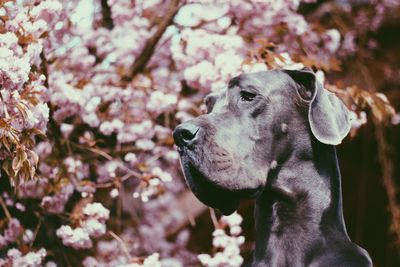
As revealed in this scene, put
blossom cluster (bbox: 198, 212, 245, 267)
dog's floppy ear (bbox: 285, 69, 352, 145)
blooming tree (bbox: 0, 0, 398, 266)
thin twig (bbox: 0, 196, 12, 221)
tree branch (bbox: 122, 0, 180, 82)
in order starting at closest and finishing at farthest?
1. dog's floppy ear (bbox: 285, 69, 352, 145)
2. blooming tree (bbox: 0, 0, 398, 266)
3. thin twig (bbox: 0, 196, 12, 221)
4. blossom cluster (bbox: 198, 212, 245, 267)
5. tree branch (bbox: 122, 0, 180, 82)

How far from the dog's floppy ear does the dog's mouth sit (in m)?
Answer: 0.32

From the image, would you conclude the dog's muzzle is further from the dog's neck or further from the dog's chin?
the dog's neck

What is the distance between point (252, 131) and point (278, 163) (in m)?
0.16

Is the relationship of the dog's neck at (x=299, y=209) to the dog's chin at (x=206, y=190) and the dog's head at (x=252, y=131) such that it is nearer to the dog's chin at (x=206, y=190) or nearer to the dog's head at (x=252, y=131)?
the dog's head at (x=252, y=131)

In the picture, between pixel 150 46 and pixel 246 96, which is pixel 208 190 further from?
pixel 150 46

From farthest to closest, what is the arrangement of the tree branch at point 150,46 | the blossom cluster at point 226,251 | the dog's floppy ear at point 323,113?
the tree branch at point 150,46, the blossom cluster at point 226,251, the dog's floppy ear at point 323,113

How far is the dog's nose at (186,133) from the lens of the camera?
103 inches

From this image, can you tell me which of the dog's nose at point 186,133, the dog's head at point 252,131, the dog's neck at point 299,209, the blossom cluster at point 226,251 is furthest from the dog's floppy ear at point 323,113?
the blossom cluster at point 226,251

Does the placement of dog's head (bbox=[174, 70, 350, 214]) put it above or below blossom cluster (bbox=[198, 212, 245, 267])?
above

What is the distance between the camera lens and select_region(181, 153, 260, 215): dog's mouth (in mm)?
2648

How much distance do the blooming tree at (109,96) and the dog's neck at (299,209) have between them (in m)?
0.92

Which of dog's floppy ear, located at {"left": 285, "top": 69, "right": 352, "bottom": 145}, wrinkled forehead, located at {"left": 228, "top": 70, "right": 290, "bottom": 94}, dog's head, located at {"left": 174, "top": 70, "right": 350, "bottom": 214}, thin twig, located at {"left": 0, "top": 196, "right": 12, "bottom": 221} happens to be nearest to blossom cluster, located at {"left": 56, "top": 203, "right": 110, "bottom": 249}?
thin twig, located at {"left": 0, "top": 196, "right": 12, "bottom": 221}

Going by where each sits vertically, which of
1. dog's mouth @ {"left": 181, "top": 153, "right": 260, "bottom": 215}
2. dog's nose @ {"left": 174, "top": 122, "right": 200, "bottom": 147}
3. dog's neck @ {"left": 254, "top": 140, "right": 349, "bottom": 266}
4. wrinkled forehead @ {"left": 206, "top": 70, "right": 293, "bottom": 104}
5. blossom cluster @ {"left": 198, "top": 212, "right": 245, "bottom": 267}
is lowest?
blossom cluster @ {"left": 198, "top": 212, "right": 245, "bottom": 267}

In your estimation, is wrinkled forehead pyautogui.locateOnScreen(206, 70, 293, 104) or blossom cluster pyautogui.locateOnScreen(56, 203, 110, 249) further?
blossom cluster pyautogui.locateOnScreen(56, 203, 110, 249)
